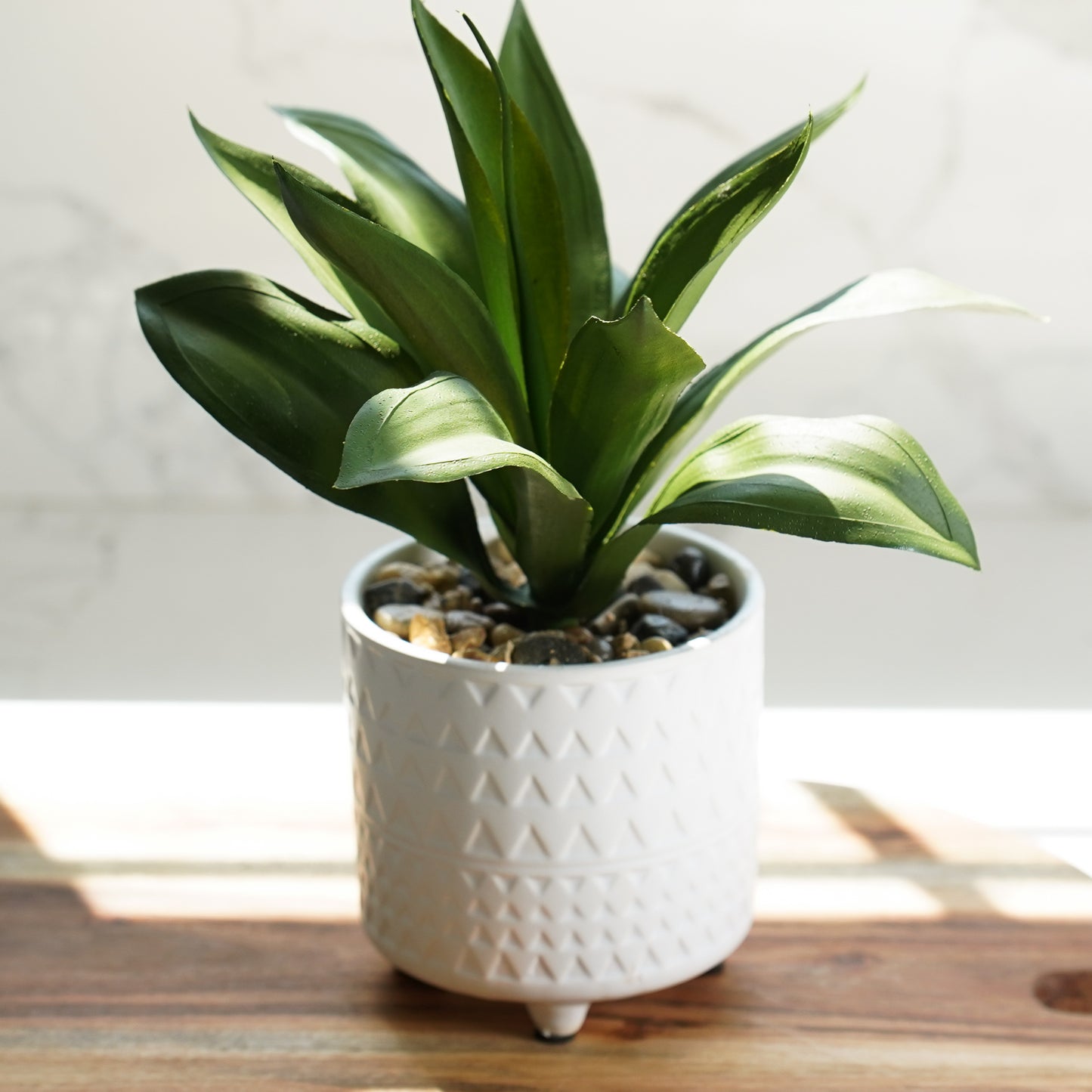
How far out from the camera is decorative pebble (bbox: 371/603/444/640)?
2.31 ft

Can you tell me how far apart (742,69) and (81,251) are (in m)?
0.63

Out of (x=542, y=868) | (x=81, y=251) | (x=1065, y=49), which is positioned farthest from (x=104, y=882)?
(x=1065, y=49)

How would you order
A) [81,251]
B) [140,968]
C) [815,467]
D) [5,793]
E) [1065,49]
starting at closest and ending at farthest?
[815,467]
[140,968]
[5,793]
[1065,49]
[81,251]

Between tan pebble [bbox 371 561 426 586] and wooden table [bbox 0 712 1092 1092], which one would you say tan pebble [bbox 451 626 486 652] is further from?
wooden table [bbox 0 712 1092 1092]

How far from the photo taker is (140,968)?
766mm

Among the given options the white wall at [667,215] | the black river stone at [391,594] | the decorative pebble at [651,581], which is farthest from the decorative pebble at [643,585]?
the white wall at [667,215]

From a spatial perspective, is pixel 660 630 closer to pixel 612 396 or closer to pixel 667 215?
pixel 612 396

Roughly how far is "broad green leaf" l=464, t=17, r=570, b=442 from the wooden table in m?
0.28

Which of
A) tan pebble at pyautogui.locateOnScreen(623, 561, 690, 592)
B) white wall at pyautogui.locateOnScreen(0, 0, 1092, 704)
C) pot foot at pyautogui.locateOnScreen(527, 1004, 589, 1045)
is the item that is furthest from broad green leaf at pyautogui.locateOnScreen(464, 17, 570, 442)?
white wall at pyautogui.locateOnScreen(0, 0, 1092, 704)

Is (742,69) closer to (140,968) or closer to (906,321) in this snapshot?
(906,321)

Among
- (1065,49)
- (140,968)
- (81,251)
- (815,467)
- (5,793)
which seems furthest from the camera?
(81,251)

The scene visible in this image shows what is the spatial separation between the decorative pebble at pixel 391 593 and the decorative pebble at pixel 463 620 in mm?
19

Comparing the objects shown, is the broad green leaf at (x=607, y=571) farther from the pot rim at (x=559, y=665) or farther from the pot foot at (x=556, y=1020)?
the pot foot at (x=556, y=1020)

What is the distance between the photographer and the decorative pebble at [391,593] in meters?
0.73
